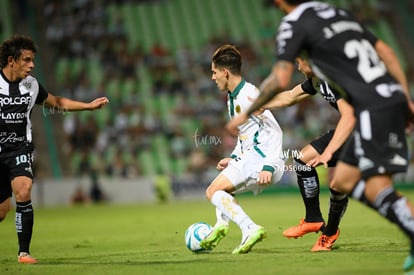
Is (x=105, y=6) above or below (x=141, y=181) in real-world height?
above

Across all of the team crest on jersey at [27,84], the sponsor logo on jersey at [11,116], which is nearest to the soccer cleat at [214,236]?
the sponsor logo on jersey at [11,116]

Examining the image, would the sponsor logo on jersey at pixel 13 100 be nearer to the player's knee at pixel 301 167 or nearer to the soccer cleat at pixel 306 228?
the player's knee at pixel 301 167

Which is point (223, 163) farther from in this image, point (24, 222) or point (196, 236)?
point (24, 222)

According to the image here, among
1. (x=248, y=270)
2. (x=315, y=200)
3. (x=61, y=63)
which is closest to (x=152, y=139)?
(x=61, y=63)

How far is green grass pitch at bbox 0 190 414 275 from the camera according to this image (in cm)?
781

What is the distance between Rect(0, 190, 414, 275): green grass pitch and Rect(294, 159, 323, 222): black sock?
432mm

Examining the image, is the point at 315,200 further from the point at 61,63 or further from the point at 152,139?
the point at 61,63

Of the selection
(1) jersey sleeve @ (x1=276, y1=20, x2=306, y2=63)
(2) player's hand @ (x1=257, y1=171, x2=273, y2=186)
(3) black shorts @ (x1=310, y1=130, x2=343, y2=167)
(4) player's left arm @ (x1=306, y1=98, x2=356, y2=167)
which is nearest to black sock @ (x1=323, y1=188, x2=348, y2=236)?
(3) black shorts @ (x1=310, y1=130, x2=343, y2=167)

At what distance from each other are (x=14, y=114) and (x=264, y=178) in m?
3.03

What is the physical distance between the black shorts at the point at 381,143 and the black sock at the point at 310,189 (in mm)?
3088

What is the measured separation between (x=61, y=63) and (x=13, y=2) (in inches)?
149

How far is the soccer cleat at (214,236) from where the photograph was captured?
8945 mm

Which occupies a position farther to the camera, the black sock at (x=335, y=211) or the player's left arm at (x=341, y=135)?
the black sock at (x=335, y=211)

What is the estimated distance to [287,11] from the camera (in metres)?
7.14
